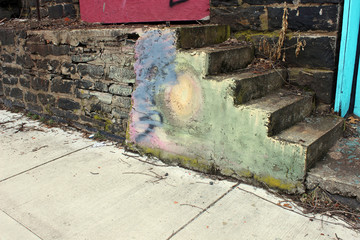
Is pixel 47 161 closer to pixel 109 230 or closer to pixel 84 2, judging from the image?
pixel 109 230

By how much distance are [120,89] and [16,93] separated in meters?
2.27

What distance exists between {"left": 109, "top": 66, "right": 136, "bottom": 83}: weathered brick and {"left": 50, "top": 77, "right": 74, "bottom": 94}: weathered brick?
74 cm

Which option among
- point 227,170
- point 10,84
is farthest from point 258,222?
point 10,84

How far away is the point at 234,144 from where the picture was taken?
266 cm

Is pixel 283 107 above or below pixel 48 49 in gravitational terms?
below

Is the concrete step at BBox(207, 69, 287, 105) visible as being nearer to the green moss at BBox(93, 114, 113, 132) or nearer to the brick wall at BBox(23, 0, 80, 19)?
the green moss at BBox(93, 114, 113, 132)

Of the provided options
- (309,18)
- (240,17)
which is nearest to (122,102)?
(240,17)

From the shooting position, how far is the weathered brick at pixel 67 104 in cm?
393

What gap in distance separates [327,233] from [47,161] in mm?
2554

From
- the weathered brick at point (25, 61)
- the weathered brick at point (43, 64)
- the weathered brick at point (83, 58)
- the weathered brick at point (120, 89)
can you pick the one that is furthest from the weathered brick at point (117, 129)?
the weathered brick at point (25, 61)

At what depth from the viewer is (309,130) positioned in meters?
2.65

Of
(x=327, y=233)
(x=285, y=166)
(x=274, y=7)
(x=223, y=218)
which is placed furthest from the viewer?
(x=274, y=7)

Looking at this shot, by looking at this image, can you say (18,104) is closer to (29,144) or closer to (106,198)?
(29,144)

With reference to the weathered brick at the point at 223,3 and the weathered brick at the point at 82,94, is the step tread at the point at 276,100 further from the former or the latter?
the weathered brick at the point at 82,94
